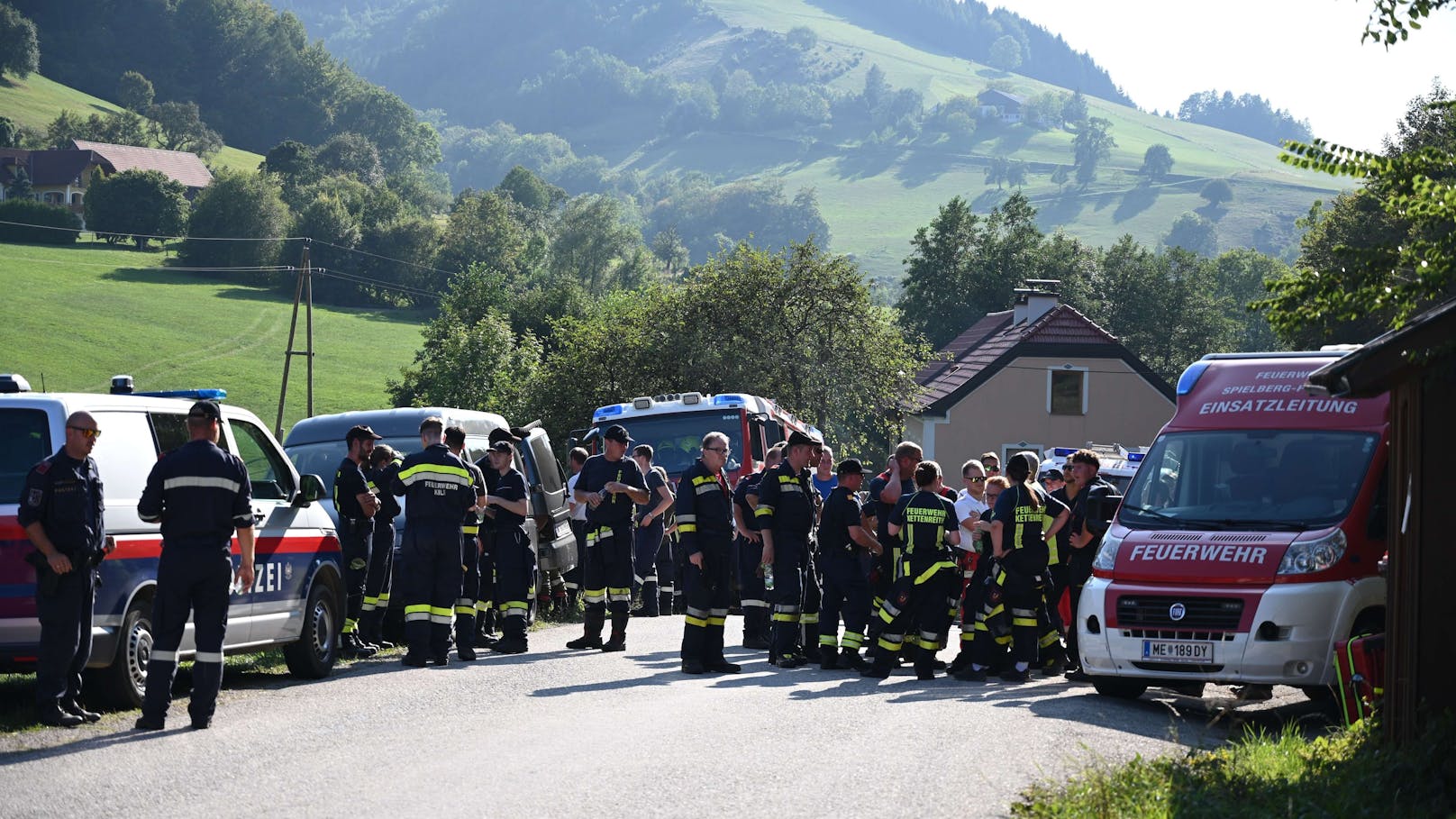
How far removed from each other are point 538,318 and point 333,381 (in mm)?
10105

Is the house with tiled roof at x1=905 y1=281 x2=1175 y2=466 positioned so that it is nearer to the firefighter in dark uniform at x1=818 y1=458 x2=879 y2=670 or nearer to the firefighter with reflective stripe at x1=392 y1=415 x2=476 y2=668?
the firefighter in dark uniform at x1=818 y1=458 x2=879 y2=670

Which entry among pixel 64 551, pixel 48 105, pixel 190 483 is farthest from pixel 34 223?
pixel 64 551

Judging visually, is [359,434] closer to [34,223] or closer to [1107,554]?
[1107,554]

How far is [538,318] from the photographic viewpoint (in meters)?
70.2

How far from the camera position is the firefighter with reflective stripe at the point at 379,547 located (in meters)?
13.7

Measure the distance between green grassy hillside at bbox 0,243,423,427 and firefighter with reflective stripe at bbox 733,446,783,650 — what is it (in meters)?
49.5

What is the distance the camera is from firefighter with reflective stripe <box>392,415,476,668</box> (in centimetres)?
1277

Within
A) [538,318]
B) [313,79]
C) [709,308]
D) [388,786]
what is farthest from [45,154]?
[388,786]

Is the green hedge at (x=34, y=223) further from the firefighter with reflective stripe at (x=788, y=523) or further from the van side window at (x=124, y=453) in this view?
the van side window at (x=124, y=453)

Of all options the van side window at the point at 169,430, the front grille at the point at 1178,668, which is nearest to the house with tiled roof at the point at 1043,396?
the front grille at the point at 1178,668

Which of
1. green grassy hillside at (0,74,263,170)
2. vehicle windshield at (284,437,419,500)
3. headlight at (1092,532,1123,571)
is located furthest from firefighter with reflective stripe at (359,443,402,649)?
green grassy hillside at (0,74,263,170)

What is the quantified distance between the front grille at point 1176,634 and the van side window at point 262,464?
622cm

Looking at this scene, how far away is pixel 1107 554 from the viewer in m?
11.5

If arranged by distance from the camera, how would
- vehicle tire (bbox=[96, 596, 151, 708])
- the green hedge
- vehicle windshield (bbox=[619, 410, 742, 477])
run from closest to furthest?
vehicle tire (bbox=[96, 596, 151, 708])
vehicle windshield (bbox=[619, 410, 742, 477])
the green hedge
